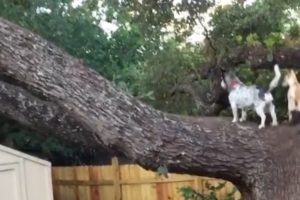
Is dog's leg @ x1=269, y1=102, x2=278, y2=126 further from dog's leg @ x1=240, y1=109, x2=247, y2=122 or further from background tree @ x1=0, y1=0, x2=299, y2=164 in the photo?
background tree @ x1=0, y1=0, x2=299, y2=164

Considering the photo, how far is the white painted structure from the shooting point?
5.73 metres

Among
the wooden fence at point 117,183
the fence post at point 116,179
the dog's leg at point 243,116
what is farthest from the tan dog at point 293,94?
the fence post at point 116,179

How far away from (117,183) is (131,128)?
3.99 metres

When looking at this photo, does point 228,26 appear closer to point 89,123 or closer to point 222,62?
point 222,62

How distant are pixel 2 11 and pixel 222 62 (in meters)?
3.13

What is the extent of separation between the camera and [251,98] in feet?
11.2

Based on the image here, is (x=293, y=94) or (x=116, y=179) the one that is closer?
(x=293, y=94)

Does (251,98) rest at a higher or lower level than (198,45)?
lower

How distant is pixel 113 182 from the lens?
7.02 meters

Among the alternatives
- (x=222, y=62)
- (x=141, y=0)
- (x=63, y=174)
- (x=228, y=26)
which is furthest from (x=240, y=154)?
(x=63, y=174)

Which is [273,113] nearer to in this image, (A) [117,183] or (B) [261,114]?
(B) [261,114]

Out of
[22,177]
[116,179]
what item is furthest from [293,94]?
[116,179]

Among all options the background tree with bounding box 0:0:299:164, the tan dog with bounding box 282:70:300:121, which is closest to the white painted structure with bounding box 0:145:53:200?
the background tree with bounding box 0:0:299:164

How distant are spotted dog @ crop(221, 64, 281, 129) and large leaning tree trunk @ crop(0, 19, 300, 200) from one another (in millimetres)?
82
